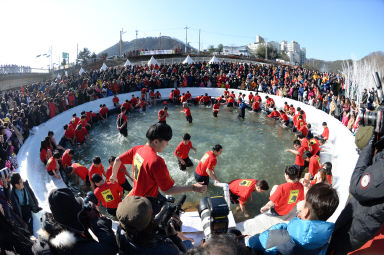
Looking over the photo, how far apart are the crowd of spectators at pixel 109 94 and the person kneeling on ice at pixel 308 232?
63cm

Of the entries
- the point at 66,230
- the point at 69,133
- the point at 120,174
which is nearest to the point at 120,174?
the point at 120,174

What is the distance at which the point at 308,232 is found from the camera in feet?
5.75

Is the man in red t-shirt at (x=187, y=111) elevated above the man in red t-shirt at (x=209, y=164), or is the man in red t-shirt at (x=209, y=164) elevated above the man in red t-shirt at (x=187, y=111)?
the man in red t-shirt at (x=187, y=111)

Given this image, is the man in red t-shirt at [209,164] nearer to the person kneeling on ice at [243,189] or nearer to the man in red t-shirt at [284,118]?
the person kneeling on ice at [243,189]

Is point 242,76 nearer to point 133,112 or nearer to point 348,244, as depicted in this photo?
point 133,112

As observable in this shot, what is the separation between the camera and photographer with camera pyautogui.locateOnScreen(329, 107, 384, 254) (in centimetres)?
166

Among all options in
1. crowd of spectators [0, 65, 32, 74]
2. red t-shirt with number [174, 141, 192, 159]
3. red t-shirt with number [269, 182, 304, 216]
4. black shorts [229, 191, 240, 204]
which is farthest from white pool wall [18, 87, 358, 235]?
crowd of spectators [0, 65, 32, 74]

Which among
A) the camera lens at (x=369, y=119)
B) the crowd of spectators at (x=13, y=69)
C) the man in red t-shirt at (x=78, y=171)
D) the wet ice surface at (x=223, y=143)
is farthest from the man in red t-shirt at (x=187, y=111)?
the crowd of spectators at (x=13, y=69)

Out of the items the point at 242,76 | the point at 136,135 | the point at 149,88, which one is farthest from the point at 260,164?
the point at 242,76

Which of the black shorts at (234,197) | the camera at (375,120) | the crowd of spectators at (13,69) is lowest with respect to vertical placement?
the black shorts at (234,197)

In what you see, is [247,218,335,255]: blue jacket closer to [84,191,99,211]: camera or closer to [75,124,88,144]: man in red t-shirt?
[84,191,99,211]: camera

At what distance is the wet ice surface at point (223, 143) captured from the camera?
7.32 m

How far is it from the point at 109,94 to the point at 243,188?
560 inches

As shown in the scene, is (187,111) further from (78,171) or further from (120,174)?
(120,174)
